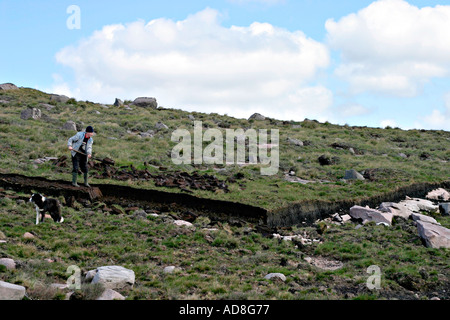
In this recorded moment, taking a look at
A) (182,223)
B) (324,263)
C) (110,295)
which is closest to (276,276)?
(324,263)

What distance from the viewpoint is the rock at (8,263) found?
9277 millimetres

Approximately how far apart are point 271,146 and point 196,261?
22.5 meters

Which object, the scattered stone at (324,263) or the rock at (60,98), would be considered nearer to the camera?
the scattered stone at (324,263)

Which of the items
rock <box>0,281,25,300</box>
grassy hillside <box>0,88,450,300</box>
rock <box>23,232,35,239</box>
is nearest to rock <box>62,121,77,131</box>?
grassy hillside <box>0,88,450,300</box>

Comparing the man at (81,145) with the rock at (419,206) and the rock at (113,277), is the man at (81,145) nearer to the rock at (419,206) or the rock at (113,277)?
the rock at (113,277)

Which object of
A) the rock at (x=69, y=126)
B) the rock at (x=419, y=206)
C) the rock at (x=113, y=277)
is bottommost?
the rock at (x=113, y=277)

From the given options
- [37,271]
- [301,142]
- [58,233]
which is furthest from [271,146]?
[37,271]

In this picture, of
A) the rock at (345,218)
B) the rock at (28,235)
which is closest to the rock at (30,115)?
the rock at (28,235)

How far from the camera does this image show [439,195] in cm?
2433

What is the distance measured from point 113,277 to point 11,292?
6.47 feet

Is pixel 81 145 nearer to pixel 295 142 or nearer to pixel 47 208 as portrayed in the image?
pixel 47 208

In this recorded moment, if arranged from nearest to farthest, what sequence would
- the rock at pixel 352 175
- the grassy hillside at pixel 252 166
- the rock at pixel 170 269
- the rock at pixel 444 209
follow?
the rock at pixel 170 269 < the rock at pixel 444 209 < the grassy hillside at pixel 252 166 < the rock at pixel 352 175

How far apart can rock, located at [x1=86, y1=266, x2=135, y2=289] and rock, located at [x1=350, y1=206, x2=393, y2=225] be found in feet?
33.9

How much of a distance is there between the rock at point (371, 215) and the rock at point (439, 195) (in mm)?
7770
